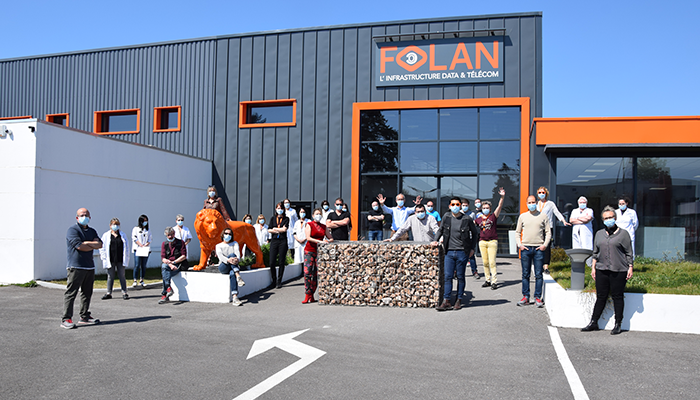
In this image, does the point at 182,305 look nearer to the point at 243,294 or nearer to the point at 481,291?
the point at 243,294

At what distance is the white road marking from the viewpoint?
4.64 metres

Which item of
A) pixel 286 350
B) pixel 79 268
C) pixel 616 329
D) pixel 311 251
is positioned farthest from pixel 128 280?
pixel 616 329

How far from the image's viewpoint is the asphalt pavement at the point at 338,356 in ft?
15.6

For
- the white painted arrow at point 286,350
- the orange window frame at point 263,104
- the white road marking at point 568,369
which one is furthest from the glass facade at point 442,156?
the white painted arrow at point 286,350

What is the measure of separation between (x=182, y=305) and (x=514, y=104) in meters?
12.1

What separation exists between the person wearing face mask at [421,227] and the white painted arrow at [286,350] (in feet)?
10.6

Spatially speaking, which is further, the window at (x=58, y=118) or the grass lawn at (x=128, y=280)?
the window at (x=58, y=118)

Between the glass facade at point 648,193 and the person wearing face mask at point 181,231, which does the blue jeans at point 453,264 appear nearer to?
the person wearing face mask at point 181,231

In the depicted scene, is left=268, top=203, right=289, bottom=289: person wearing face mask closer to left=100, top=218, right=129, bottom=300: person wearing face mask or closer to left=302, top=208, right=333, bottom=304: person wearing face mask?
left=302, top=208, right=333, bottom=304: person wearing face mask

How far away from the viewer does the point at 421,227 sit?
31.5ft

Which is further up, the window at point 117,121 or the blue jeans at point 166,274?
the window at point 117,121

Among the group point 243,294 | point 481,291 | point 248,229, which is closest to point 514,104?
point 481,291

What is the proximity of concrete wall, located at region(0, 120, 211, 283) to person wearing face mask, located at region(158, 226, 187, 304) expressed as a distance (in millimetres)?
4212

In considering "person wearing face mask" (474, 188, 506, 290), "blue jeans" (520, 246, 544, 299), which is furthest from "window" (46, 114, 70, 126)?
"blue jeans" (520, 246, 544, 299)
